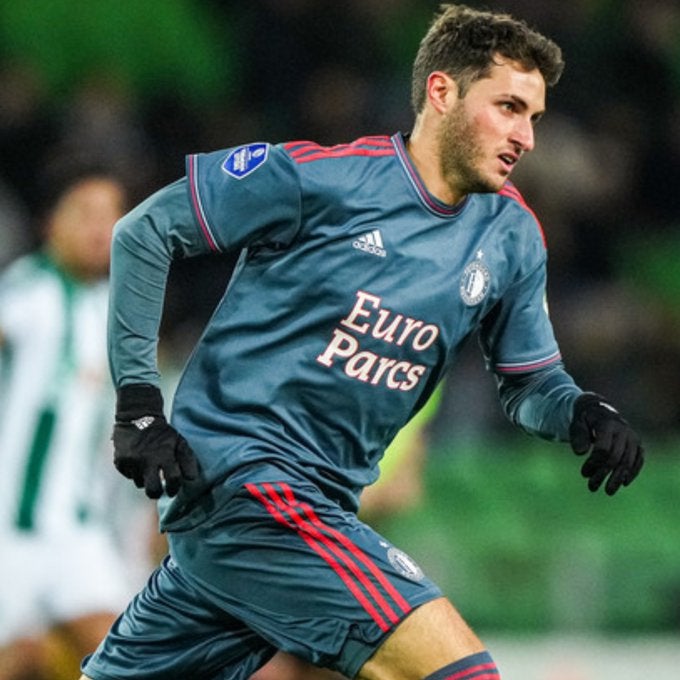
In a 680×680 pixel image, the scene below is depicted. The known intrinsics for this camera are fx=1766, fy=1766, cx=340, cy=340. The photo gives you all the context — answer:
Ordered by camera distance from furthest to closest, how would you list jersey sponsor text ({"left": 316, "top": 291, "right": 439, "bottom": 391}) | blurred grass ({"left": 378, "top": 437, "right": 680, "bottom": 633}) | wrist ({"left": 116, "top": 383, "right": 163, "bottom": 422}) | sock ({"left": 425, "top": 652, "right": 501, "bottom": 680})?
1. blurred grass ({"left": 378, "top": 437, "right": 680, "bottom": 633})
2. jersey sponsor text ({"left": 316, "top": 291, "right": 439, "bottom": 391})
3. wrist ({"left": 116, "top": 383, "right": 163, "bottom": 422})
4. sock ({"left": 425, "top": 652, "right": 501, "bottom": 680})

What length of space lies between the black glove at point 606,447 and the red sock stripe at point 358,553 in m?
0.55

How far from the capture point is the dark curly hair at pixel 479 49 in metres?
3.90

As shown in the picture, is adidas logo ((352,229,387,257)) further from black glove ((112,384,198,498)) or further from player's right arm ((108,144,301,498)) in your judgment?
black glove ((112,384,198,498))

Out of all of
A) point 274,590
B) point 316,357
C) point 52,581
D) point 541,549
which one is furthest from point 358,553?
point 541,549

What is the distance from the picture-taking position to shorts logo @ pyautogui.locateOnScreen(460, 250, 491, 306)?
153 inches

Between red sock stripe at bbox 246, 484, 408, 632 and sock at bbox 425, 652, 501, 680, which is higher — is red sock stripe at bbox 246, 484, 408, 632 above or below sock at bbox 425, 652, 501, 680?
above

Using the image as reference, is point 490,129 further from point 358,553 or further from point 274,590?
point 274,590

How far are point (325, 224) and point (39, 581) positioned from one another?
2.39 metres

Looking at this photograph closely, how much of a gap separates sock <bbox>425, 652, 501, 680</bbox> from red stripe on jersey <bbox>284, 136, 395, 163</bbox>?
1110mm

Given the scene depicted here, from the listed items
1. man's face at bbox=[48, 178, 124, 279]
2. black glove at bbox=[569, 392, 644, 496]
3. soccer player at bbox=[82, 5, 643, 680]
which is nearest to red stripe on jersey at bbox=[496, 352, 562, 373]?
soccer player at bbox=[82, 5, 643, 680]

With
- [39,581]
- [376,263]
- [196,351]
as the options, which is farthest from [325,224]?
[39,581]

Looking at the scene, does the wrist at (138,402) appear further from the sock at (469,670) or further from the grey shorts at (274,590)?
the sock at (469,670)

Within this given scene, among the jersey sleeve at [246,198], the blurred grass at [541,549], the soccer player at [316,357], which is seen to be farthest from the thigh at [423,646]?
the blurred grass at [541,549]

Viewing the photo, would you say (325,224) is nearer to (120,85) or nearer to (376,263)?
(376,263)
